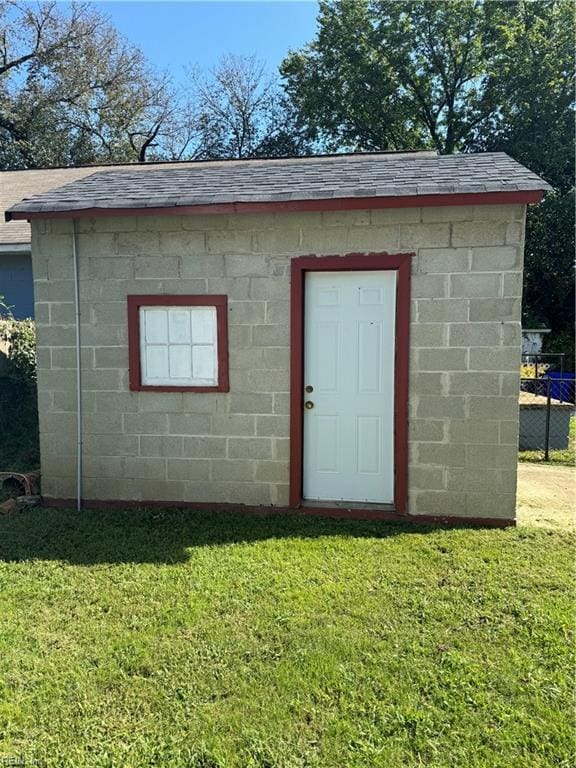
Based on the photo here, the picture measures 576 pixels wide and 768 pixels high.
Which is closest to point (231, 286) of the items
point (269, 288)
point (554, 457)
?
point (269, 288)

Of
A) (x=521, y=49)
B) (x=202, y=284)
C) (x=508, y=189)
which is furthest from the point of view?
(x=521, y=49)

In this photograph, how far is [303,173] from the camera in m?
6.01

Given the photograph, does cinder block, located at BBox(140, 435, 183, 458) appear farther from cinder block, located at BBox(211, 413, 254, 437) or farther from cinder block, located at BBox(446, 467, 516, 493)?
cinder block, located at BBox(446, 467, 516, 493)

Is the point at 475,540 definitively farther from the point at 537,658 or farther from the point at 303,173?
the point at 303,173

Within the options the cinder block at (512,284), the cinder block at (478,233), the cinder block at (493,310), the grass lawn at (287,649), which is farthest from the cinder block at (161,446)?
the cinder block at (512,284)

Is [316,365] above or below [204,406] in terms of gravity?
above

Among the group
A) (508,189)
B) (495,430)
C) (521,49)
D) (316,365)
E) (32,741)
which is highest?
(521,49)

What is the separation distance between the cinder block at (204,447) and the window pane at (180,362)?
63cm

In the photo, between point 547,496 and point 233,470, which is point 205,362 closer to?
point 233,470

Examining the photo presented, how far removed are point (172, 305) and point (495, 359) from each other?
304 centimetres

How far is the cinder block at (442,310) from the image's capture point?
5012 millimetres

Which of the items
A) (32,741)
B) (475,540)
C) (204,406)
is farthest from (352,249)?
(32,741)

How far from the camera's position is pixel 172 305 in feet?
17.8

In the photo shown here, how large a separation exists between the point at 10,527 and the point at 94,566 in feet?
4.52
